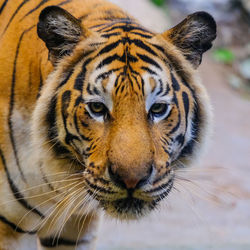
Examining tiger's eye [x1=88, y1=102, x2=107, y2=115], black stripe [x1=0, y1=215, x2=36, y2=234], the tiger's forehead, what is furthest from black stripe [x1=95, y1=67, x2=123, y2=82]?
black stripe [x1=0, y1=215, x2=36, y2=234]

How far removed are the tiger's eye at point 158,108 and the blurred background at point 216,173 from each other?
1.39 feet

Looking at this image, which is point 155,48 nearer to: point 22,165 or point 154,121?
point 154,121

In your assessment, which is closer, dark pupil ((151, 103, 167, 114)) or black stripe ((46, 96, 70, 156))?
dark pupil ((151, 103, 167, 114))

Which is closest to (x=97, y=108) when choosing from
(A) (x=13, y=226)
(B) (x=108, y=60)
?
(B) (x=108, y=60)

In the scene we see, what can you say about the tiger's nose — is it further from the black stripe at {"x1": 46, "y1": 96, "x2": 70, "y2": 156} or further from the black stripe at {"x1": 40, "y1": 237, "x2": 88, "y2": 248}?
the black stripe at {"x1": 40, "y1": 237, "x2": 88, "y2": 248}

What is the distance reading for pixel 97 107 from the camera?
228cm

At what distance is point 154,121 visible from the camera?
2303mm

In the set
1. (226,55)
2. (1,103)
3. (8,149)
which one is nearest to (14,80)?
(1,103)

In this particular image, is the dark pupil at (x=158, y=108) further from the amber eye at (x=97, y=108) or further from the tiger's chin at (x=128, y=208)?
the tiger's chin at (x=128, y=208)

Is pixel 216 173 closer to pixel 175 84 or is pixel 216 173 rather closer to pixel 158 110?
pixel 175 84

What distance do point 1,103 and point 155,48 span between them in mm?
712

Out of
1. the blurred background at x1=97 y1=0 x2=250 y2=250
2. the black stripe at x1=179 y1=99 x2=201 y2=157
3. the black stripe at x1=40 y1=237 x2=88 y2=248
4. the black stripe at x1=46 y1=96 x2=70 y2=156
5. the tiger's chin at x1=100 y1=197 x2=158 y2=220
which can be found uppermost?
the black stripe at x1=46 y1=96 x2=70 y2=156

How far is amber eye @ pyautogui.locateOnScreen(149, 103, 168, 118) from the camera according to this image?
2.29 meters

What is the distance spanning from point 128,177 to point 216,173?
4457 mm
